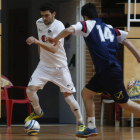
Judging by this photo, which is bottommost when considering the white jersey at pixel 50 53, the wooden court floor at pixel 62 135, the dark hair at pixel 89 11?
the wooden court floor at pixel 62 135

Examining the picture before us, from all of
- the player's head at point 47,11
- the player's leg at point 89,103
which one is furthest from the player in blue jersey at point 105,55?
the player's head at point 47,11

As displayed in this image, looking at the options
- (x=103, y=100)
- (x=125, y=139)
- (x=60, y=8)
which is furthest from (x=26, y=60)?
(x=125, y=139)

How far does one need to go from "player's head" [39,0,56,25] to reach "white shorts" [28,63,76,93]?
63 cm

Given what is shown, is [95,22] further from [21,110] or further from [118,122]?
[21,110]

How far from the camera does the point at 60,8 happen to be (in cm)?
746

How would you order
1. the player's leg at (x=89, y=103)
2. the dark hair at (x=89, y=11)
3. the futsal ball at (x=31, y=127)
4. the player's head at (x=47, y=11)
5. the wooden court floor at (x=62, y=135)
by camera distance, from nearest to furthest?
1. the dark hair at (x=89, y=11)
2. the player's leg at (x=89, y=103)
3. the wooden court floor at (x=62, y=135)
4. the futsal ball at (x=31, y=127)
5. the player's head at (x=47, y=11)

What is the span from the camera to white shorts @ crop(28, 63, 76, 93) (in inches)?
204

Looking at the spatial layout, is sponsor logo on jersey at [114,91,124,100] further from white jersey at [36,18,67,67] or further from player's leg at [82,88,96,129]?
white jersey at [36,18,67,67]

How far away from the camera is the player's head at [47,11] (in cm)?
509

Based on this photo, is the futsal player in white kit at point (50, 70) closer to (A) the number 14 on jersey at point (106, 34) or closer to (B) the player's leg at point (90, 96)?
(B) the player's leg at point (90, 96)

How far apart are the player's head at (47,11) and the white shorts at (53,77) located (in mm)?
635

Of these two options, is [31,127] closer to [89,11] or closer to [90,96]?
[90,96]

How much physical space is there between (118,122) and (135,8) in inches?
82.9

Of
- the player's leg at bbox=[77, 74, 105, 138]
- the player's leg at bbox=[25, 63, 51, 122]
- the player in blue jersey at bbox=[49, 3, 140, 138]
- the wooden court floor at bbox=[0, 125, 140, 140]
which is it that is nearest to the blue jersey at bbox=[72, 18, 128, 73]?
the player in blue jersey at bbox=[49, 3, 140, 138]
